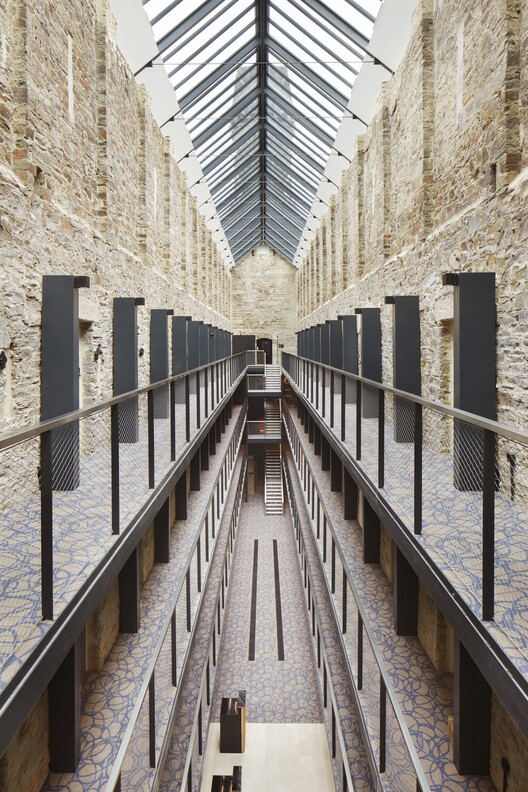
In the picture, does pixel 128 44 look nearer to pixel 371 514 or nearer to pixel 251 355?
pixel 371 514

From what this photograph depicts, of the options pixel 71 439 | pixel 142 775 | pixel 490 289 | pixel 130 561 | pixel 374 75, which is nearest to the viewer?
pixel 142 775

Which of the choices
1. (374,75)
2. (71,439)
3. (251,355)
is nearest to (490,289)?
(71,439)

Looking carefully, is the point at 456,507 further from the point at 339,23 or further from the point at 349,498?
the point at 339,23

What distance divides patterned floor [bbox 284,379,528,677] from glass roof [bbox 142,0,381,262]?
27.5 ft

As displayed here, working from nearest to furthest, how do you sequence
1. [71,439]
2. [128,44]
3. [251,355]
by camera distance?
[71,439], [128,44], [251,355]

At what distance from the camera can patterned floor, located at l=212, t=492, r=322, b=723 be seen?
8768mm

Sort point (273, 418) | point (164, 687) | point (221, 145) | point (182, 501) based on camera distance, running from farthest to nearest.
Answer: point (273, 418), point (221, 145), point (182, 501), point (164, 687)

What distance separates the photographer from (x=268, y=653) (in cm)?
1005

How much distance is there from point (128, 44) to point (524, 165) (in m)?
7.31

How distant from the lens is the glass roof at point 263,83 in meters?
9.62

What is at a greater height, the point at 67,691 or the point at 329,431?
the point at 329,431

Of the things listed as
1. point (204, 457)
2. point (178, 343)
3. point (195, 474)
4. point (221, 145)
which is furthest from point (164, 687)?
point (221, 145)

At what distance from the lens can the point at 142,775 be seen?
13.6 ft

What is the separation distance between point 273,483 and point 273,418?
4.55 metres
